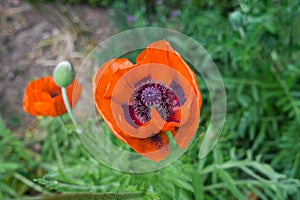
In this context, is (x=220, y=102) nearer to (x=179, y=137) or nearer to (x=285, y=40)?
(x=285, y=40)

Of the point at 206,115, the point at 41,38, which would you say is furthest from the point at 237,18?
the point at 41,38

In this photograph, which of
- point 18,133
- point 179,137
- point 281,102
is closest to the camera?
point 179,137

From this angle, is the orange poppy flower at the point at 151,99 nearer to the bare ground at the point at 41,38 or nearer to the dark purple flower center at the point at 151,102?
the dark purple flower center at the point at 151,102

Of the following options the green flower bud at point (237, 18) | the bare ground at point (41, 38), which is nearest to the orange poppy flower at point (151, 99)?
the green flower bud at point (237, 18)

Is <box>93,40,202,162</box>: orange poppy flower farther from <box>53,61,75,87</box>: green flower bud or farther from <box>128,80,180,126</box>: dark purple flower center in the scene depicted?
<box>53,61,75,87</box>: green flower bud

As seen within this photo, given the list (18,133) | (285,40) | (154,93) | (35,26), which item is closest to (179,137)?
(154,93)

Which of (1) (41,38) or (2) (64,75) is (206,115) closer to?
(2) (64,75)

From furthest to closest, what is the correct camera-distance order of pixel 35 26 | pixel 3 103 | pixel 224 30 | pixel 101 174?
pixel 35 26 → pixel 3 103 → pixel 224 30 → pixel 101 174
